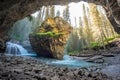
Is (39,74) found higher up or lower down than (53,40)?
lower down

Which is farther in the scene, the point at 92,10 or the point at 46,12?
the point at 46,12

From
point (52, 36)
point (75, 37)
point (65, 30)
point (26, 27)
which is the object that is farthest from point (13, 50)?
point (26, 27)

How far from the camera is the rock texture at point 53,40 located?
25625mm

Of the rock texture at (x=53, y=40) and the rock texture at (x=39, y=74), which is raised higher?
the rock texture at (x=53, y=40)

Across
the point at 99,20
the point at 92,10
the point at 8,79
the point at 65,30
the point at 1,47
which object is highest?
the point at 92,10

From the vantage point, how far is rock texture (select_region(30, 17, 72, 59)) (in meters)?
25.6

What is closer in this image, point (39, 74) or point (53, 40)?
point (39, 74)

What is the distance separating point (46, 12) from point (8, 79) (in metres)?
40.9

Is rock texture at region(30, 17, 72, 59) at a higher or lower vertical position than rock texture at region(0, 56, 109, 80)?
higher

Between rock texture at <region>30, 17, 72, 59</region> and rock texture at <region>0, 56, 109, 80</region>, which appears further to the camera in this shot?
rock texture at <region>30, 17, 72, 59</region>

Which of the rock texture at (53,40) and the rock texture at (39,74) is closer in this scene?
the rock texture at (39,74)

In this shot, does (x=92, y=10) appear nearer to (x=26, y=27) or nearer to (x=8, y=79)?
(x=26, y=27)

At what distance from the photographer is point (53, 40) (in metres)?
25.5

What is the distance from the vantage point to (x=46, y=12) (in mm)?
46500
